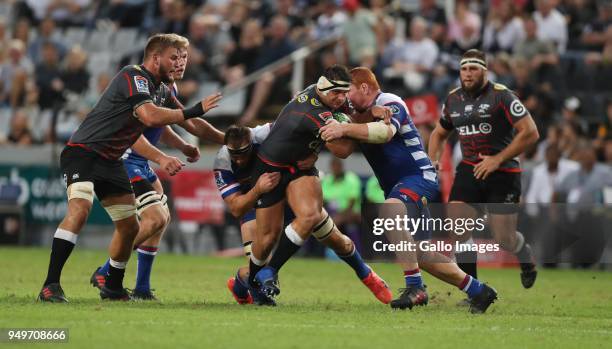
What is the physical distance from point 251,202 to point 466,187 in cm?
286

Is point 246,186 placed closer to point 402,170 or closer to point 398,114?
Result: point 402,170

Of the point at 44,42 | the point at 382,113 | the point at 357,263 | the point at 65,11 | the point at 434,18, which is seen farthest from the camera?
the point at 65,11

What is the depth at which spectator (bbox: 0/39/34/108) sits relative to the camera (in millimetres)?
26969

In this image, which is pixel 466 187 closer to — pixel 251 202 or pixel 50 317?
pixel 251 202

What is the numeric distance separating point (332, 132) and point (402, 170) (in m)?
1.09

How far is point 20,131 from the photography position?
987 inches

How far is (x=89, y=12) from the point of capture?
99.1 ft

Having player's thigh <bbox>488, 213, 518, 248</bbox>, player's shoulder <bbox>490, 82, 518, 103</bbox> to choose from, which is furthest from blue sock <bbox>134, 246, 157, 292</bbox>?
player's shoulder <bbox>490, 82, 518, 103</bbox>

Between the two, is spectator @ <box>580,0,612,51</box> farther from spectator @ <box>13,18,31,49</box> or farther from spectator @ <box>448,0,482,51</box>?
spectator @ <box>13,18,31,49</box>

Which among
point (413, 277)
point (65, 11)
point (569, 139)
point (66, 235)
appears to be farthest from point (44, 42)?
point (413, 277)

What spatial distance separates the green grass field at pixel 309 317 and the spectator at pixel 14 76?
11.5 meters

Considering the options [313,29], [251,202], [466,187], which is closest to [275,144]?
[251,202]

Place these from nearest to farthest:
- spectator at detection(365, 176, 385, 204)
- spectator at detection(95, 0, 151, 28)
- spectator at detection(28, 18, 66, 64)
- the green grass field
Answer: the green grass field → spectator at detection(365, 176, 385, 204) → spectator at detection(28, 18, 66, 64) → spectator at detection(95, 0, 151, 28)

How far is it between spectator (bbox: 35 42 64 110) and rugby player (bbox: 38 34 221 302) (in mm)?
14657
